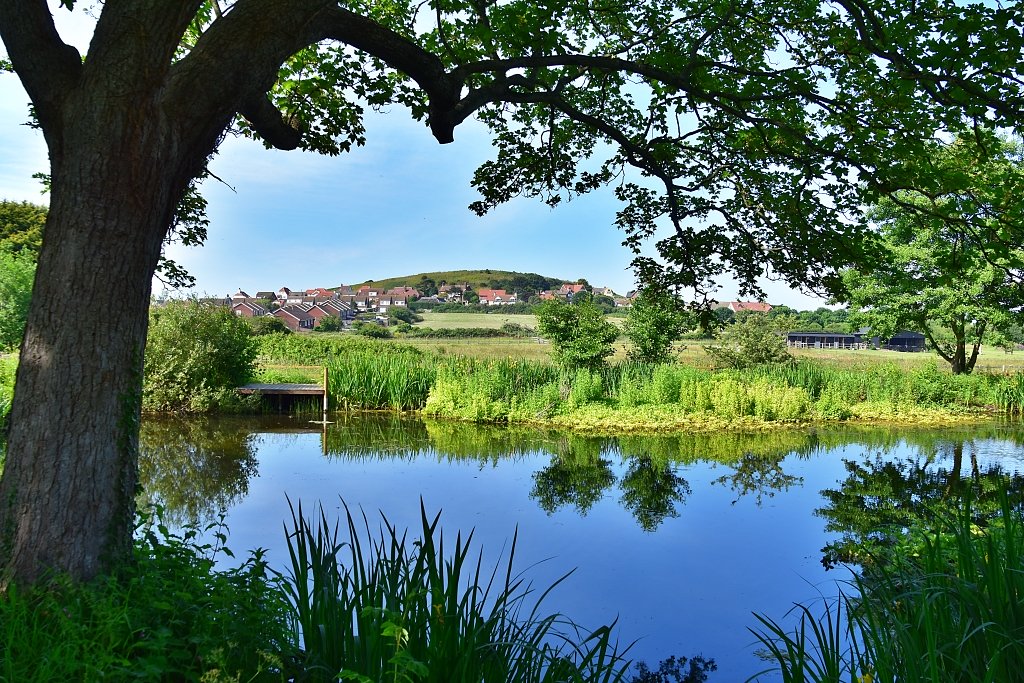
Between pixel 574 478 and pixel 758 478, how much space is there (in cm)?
274

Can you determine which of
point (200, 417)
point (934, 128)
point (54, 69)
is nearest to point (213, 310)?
point (200, 417)

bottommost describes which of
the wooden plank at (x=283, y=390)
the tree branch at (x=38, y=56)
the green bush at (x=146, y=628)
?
the green bush at (x=146, y=628)

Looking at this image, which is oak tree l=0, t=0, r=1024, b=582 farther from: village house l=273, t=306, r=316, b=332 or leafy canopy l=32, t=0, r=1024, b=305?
village house l=273, t=306, r=316, b=332

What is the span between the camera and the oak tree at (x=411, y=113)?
11.9ft

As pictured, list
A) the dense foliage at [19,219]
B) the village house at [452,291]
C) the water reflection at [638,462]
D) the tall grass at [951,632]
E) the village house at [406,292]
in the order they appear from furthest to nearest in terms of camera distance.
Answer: the village house at [452,291] → the village house at [406,292] → the dense foliage at [19,219] → the water reflection at [638,462] → the tall grass at [951,632]

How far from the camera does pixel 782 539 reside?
7738 mm

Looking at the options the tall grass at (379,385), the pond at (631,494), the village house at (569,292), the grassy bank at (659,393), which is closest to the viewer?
the pond at (631,494)

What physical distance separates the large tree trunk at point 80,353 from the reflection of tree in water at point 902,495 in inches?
235

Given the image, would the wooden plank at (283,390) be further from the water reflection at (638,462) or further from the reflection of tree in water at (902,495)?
the reflection of tree in water at (902,495)

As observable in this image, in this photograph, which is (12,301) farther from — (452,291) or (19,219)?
(452,291)

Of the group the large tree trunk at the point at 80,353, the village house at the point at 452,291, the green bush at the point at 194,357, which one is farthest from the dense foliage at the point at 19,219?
the large tree trunk at the point at 80,353

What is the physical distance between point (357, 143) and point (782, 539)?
20.1 feet

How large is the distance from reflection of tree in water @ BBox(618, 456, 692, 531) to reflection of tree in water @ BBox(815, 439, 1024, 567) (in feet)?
5.78

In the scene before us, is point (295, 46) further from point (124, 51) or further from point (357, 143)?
point (357, 143)
